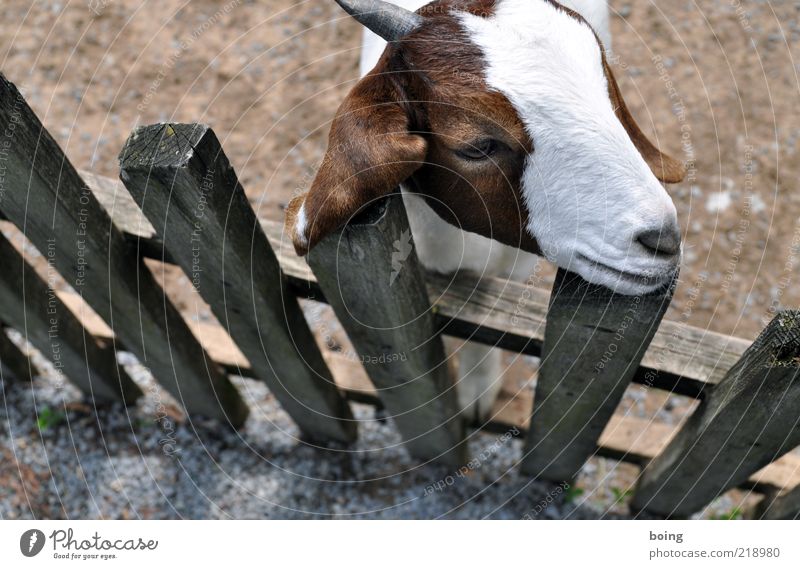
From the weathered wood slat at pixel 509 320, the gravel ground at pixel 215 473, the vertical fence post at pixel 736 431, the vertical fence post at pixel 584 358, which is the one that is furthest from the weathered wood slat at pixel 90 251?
the vertical fence post at pixel 736 431

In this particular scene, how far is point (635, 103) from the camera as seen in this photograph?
4.05m

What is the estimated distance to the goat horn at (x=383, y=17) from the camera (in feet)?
5.47

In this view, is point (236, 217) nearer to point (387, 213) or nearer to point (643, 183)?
point (387, 213)

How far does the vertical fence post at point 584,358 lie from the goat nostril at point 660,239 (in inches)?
4.1

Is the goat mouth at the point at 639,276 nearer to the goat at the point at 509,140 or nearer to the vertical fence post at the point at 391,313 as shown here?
the goat at the point at 509,140

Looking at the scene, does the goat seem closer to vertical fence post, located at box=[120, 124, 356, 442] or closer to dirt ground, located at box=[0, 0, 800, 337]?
vertical fence post, located at box=[120, 124, 356, 442]

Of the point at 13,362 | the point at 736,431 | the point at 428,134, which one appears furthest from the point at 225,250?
the point at 13,362

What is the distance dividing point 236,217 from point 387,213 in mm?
442

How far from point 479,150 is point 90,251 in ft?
3.85

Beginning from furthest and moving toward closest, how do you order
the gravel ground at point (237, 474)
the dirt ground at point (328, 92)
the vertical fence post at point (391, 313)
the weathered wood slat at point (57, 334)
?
the dirt ground at point (328, 92) → the gravel ground at point (237, 474) → the weathered wood slat at point (57, 334) → the vertical fence post at point (391, 313)

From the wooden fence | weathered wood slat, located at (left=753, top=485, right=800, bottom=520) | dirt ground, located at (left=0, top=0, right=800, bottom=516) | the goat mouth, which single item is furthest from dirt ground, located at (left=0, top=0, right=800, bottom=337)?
the goat mouth

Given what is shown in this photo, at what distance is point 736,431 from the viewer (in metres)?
1.95

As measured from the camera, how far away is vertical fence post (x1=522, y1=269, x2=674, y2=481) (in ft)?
5.43

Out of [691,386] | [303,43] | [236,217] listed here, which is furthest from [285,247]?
[303,43]
